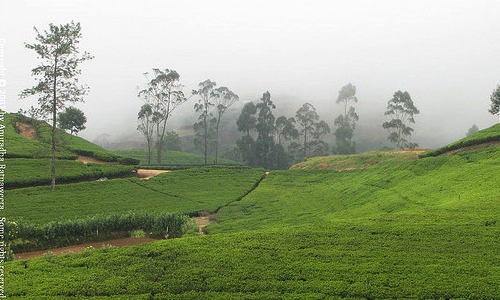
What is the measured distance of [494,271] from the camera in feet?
45.2

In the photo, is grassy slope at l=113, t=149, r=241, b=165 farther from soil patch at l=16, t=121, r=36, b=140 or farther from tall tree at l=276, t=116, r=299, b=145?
soil patch at l=16, t=121, r=36, b=140

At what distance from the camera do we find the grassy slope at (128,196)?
31797mm

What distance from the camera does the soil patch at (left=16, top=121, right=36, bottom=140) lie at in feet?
189

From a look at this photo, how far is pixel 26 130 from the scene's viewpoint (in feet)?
194

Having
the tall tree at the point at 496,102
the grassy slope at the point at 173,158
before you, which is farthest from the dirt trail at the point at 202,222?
the grassy slope at the point at 173,158

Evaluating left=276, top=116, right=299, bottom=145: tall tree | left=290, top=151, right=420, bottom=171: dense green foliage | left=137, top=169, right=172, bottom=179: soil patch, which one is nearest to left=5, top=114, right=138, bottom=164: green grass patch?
left=137, top=169, right=172, bottom=179: soil patch

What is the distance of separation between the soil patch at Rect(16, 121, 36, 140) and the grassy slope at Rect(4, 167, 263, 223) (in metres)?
22.7

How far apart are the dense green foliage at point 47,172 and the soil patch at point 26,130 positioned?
15.3 metres

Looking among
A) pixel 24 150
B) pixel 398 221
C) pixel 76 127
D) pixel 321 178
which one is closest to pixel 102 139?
pixel 76 127

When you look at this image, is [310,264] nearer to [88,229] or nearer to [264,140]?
[88,229]

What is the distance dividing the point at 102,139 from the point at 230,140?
53.9 meters

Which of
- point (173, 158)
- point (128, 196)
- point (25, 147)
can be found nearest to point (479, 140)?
point (128, 196)

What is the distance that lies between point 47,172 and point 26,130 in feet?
70.3

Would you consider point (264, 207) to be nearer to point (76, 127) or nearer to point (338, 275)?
point (338, 275)
